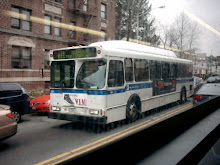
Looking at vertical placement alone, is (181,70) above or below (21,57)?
below

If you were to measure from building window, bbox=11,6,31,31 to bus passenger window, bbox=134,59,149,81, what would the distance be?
524 inches

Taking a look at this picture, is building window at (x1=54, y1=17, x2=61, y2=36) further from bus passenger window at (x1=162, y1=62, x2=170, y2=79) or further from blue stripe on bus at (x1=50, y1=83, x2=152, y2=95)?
blue stripe on bus at (x1=50, y1=83, x2=152, y2=95)

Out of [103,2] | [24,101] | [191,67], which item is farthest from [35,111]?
[103,2]

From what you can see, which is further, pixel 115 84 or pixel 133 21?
pixel 133 21

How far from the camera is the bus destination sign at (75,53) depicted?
717 centimetres

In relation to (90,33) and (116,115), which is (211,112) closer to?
(116,115)

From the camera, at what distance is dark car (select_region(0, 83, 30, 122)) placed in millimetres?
8211

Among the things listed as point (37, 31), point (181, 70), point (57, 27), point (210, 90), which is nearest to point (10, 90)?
point (210, 90)

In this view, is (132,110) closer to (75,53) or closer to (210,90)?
(75,53)

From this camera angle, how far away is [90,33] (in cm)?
2467

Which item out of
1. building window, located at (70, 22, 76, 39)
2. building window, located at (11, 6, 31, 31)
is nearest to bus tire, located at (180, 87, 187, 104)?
building window, located at (70, 22, 76, 39)

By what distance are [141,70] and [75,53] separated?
303 centimetres

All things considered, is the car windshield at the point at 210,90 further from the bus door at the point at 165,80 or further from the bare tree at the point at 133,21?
the bare tree at the point at 133,21

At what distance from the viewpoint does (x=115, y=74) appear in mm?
7434
